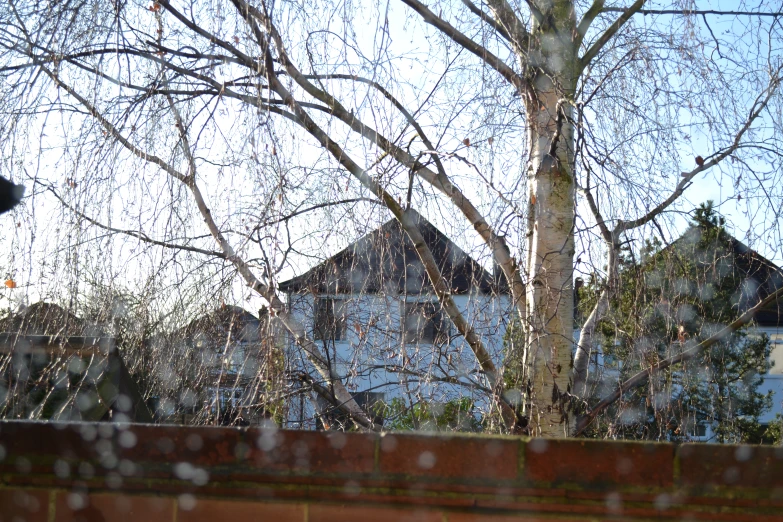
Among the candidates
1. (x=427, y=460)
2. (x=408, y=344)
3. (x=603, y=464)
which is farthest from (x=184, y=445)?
(x=408, y=344)

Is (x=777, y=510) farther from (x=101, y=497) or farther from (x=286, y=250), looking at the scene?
(x=286, y=250)

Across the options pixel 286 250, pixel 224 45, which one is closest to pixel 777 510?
pixel 286 250

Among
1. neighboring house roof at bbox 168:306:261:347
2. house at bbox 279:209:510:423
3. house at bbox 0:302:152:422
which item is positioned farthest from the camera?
neighboring house roof at bbox 168:306:261:347

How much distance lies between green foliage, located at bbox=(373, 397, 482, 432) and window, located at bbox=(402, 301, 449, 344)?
1.16 feet

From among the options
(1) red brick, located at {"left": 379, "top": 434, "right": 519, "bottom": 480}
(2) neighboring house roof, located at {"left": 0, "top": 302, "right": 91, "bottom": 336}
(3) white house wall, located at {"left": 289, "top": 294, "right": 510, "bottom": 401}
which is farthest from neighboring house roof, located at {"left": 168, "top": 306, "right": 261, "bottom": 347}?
(1) red brick, located at {"left": 379, "top": 434, "right": 519, "bottom": 480}

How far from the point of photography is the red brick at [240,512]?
170cm

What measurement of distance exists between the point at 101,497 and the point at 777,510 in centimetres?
150

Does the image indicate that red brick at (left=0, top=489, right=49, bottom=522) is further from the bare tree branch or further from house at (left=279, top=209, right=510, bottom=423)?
the bare tree branch

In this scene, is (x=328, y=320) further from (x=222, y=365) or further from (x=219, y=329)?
(x=222, y=365)

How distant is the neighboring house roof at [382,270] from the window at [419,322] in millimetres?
101

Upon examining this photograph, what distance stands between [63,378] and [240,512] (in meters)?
1.63

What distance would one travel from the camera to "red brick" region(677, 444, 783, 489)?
5.40 ft

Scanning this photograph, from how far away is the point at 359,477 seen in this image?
1.70 metres

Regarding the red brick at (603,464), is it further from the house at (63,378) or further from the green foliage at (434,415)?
the green foliage at (434,415)
